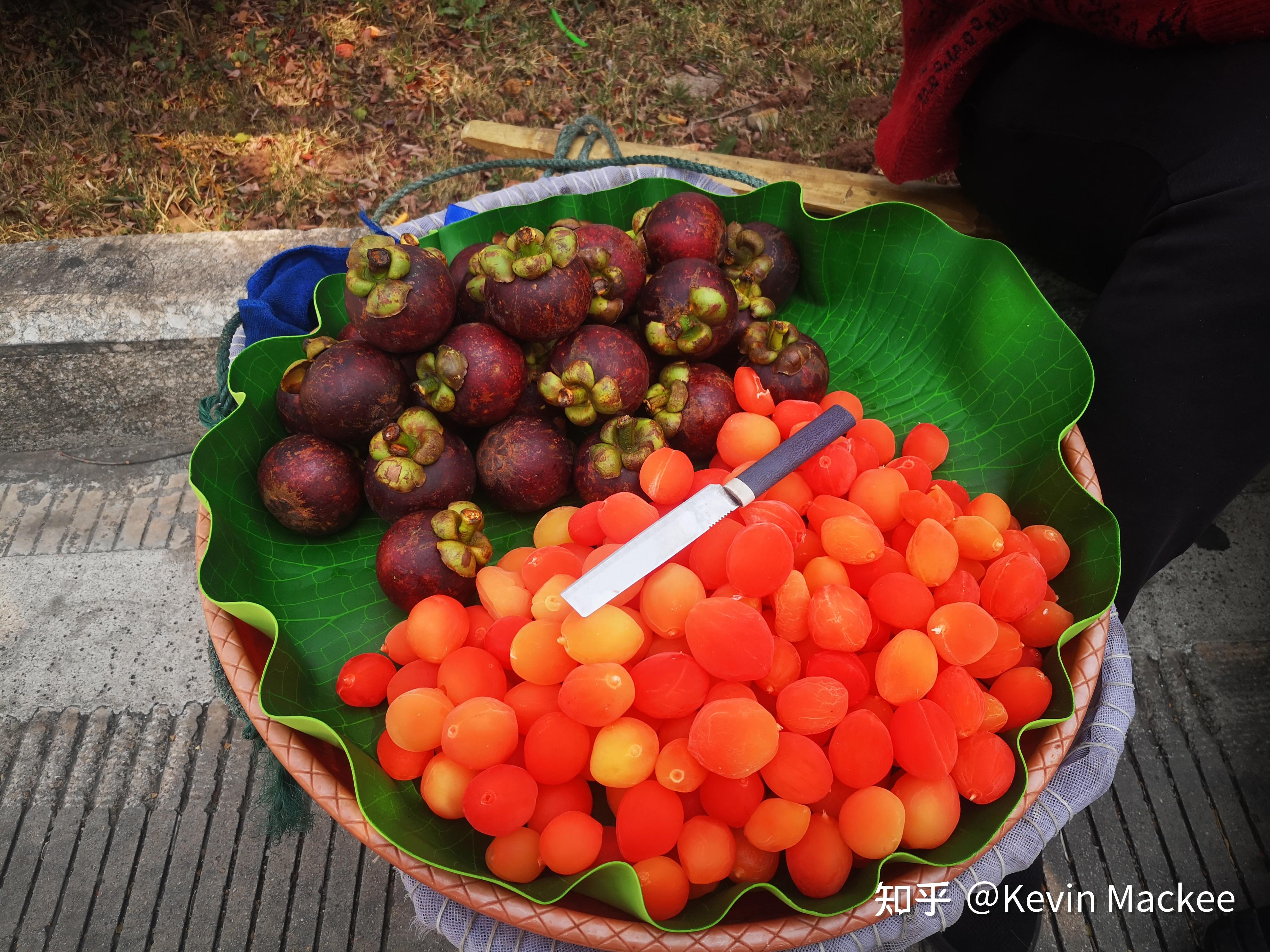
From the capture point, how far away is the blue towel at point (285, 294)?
1621 mm

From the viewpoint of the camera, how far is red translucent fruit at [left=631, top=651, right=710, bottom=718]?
107cm

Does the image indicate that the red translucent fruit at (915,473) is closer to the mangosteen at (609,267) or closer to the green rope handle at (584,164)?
the mangosteen at (609,267)

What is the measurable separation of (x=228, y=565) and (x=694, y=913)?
1.02m

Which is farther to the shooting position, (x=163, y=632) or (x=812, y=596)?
(x=163, y=632)

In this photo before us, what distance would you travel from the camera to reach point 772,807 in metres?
1.04

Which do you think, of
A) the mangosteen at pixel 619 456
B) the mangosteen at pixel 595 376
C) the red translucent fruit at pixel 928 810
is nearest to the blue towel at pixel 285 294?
the mangosteen at pixel 595 376

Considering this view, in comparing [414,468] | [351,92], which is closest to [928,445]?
[414,468]

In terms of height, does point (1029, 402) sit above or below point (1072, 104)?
below

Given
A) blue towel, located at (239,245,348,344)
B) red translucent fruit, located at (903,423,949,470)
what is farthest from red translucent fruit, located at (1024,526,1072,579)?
blue towel, located at (239,245,348,344)

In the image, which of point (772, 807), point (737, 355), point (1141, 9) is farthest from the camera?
point (737, 355)

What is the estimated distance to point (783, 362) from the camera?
5.16 feet

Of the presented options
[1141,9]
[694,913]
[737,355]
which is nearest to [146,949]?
[694,913]

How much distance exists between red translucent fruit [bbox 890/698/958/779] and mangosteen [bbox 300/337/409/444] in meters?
1.06

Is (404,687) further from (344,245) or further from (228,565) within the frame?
(344,245)
